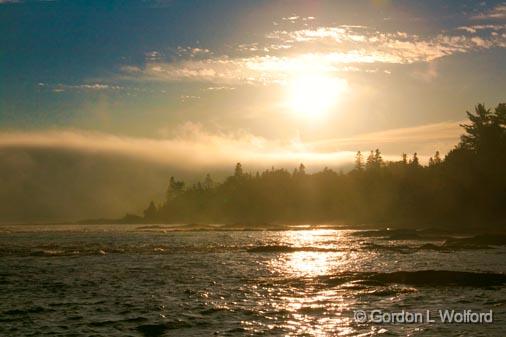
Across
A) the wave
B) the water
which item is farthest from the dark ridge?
the wave

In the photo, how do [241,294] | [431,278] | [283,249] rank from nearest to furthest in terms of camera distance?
[241,294]
[431,278]
[283,249]

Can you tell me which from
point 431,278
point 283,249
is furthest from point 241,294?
point 283,249

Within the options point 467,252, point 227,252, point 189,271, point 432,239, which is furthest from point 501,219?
point 189,271

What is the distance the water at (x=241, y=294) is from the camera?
22.9 m

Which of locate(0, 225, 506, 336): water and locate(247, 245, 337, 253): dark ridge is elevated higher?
locate(0, 225, 506, 336): water

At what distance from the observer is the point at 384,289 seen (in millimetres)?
32156

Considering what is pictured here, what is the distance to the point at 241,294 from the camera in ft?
104

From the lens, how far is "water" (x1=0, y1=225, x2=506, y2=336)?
75.0ft

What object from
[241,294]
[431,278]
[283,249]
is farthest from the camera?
[283,249]

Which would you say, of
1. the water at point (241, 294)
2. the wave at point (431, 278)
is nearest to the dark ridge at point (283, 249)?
the water at point (241, 294)

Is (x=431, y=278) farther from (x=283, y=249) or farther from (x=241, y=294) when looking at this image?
(x=283, y=249)

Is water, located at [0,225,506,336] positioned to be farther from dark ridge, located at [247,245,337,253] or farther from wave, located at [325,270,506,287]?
dark ridge, located at [247,245,337,253]

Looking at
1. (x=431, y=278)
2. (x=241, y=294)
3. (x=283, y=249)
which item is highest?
(x=241, y=294)

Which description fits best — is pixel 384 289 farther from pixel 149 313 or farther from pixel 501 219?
pixel 501 219
